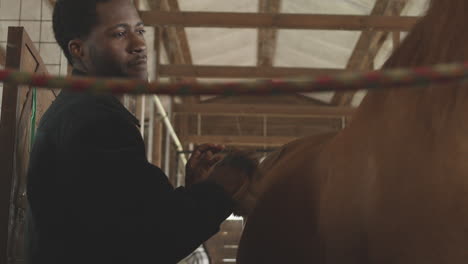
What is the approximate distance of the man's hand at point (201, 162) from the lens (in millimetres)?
1863

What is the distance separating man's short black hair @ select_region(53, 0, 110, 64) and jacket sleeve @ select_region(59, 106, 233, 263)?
15.1 inches

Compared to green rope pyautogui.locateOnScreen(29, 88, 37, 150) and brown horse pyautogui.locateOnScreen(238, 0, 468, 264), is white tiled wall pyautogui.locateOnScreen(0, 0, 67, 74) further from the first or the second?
brown horse pyautogui.locateOnScreen(238, 0, 468, 264)

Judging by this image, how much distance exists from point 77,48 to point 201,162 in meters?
0.47

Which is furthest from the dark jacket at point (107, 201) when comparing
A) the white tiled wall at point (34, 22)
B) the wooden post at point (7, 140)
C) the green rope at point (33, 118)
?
the white tiled wall at point (34, 22)

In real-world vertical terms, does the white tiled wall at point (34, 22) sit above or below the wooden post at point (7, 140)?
above

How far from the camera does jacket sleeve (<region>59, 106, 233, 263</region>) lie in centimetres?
135

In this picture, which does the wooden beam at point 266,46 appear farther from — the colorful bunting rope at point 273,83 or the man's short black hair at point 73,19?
the colorful bunting rope at point 273,83

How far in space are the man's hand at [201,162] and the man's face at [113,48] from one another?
31 cm

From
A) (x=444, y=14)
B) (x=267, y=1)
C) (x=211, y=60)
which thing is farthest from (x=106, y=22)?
(x=211, y=60)

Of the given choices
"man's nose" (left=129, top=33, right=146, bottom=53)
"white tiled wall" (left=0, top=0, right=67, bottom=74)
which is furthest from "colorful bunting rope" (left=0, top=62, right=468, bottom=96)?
"white tiled wall" (left=0, top=0, right=67, bottom=74)

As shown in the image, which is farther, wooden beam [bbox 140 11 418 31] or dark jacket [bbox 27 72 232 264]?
wooden beam [bbox 140 11 418 31]

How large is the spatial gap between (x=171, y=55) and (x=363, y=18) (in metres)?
5.05

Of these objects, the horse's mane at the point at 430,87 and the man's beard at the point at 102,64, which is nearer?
the horse's mane at the point at 430,87

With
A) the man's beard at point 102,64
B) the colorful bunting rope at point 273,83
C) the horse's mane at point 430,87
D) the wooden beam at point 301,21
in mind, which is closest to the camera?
the colorful bunting rope at point 273,83
